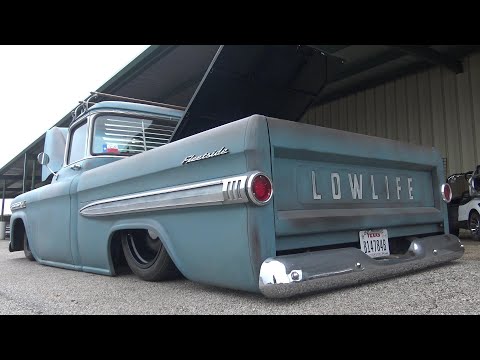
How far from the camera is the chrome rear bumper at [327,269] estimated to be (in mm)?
2232

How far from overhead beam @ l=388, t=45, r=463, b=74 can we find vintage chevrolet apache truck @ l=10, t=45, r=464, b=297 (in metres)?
6.80

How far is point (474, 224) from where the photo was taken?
7441 mm

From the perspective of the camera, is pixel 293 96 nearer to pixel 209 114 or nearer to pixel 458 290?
pixel 209 114

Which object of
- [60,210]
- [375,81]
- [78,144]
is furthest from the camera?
[375,81]

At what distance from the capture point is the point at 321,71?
4.82 metres

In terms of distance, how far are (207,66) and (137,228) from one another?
25.9ft

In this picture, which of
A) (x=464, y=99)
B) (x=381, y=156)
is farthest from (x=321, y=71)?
(x=464, y=99)

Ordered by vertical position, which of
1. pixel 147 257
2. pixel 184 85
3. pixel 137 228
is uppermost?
pixel 184 85

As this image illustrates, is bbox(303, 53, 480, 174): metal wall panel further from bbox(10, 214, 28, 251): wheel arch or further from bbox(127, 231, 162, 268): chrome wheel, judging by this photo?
bbox(10, 214, 28, 251): wheel arch

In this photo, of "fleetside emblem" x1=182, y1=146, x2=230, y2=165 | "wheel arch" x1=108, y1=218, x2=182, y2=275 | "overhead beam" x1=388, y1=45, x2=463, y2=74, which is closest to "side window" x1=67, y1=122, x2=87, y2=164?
"wheel arch" x1=108, y1=218, x2=182, y2=275

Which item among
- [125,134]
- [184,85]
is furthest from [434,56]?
[125,134]

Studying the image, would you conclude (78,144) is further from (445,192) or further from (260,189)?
(445,192)

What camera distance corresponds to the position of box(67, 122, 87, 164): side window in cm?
457

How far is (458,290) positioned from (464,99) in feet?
31.2
